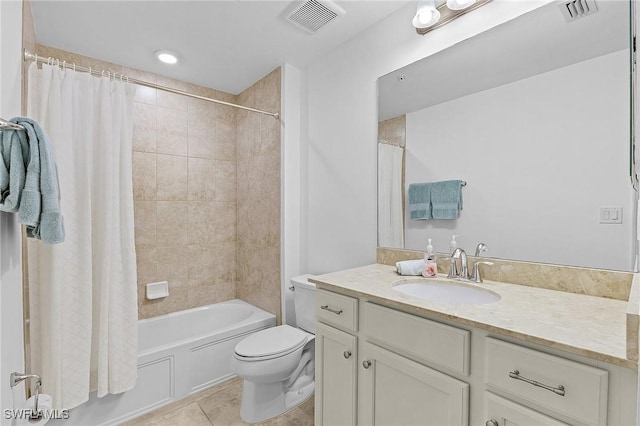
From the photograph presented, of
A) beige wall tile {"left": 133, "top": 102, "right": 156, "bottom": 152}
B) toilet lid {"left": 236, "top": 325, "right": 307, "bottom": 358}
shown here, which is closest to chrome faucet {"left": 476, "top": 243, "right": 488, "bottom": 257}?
toilet lid {"left": 236, "top": 325, "right": 307, "bottom": 358}

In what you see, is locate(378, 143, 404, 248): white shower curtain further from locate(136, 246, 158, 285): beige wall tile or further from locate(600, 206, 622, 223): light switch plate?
locate(136, 246, 158, 285): beige wall tile

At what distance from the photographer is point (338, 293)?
4.43ft

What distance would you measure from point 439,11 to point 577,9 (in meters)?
0.61

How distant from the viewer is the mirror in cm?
109

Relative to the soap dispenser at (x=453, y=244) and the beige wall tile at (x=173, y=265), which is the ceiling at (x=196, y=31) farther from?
the beige wall tile at (x=173, y=265)

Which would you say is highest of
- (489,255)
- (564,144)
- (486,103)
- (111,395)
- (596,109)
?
(486,103)

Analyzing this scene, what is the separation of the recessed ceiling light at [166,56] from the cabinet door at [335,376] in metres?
2.18

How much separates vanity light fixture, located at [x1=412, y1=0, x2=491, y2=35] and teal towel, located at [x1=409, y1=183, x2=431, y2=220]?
84cm

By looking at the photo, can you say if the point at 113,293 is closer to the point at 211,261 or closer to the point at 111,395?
the point at 111,395

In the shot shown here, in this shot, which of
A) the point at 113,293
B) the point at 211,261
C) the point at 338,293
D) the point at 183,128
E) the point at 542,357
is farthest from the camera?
the point at 211,261

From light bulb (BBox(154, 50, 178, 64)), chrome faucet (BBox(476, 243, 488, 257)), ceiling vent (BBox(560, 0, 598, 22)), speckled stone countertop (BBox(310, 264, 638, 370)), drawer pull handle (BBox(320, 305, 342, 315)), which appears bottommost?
drawer pull handle (BBox(320, 305, 342, 315))

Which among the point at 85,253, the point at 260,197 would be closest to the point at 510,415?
the point at 85,253

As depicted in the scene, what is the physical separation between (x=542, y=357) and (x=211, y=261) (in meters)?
2.63

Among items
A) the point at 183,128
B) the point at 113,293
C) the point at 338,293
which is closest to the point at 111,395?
the point at 113,293
